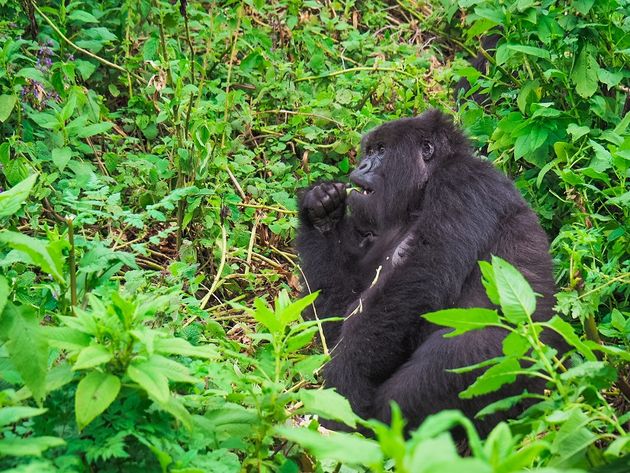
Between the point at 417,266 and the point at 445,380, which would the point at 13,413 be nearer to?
the point at 445,380

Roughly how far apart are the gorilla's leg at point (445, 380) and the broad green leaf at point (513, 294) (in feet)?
4.01

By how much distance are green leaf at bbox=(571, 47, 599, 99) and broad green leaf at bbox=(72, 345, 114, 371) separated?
10.3ft

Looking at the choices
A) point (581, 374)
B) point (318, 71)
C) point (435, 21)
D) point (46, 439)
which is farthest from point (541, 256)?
point (435, 21)

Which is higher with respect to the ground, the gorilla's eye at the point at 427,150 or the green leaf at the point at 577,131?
the green leaf at the point at 577,131

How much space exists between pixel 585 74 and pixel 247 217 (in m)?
1.90

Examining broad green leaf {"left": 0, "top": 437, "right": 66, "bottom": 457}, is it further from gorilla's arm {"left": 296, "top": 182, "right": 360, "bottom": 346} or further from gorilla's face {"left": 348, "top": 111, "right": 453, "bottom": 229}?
gorilla's face {"left": 348, "top": 111, "right": 453, "bottom": 229}

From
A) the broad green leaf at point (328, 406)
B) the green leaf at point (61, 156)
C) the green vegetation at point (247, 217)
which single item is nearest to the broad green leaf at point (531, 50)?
the green vegetation at point (247, 217)

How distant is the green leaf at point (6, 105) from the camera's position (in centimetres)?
486

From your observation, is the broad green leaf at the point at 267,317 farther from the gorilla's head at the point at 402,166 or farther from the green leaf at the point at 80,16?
the green leaf at the point at 80,16

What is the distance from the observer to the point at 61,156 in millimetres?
4770

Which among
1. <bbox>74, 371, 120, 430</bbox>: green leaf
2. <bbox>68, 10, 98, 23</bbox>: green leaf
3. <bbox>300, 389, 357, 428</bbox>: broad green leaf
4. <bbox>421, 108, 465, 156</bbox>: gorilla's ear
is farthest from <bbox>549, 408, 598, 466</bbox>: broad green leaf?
<bbox>68, 10, 98, 23</bbox>: green leaf

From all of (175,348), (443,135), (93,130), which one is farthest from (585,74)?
(175,348)

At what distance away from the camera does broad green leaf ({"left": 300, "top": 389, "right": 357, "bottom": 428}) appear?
2354 millimetres

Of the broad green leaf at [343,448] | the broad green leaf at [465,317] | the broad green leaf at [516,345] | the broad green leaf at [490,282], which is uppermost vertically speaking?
the broad green leaf at [490,282]
